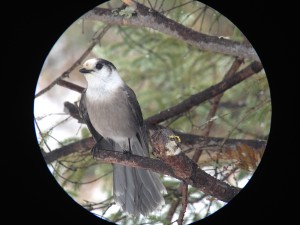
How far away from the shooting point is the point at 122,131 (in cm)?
378

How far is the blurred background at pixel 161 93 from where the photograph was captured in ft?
12.4

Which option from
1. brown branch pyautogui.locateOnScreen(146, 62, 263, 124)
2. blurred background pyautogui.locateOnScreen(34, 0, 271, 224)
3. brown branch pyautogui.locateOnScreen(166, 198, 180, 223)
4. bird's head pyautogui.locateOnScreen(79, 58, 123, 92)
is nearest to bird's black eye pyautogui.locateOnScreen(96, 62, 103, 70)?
bird's head pyautogui.locateOnScreen(79, 58, 123, 92)

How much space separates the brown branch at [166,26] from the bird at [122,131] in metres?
0.39

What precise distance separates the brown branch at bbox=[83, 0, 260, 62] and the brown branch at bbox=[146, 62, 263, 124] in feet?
1.04

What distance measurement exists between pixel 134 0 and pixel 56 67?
4.16 feet

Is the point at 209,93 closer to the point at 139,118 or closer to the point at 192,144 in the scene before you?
the point at 192,144

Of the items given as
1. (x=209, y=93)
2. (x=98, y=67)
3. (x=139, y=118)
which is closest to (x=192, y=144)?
(x=209, y=93)

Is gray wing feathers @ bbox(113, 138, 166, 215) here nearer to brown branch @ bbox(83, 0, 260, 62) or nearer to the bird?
the bird

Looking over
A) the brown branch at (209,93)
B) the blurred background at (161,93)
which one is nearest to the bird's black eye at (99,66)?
the blurred background at (161,93)

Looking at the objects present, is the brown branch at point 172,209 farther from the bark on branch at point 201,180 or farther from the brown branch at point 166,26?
the brown branch at point 166,26

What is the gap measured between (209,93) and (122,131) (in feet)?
2.47

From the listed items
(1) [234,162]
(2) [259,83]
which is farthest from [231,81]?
(1) [234,162]

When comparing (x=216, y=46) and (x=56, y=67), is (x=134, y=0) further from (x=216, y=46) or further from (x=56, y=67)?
(x=56, y=67)

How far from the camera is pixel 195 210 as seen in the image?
3762 millimetres
